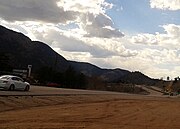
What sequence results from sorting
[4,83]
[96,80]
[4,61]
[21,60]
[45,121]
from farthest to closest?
[21,60] → [96,80] → [4,61] → [4,83] → [45,121]

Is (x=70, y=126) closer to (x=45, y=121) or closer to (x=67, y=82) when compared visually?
(x=45, y=121)

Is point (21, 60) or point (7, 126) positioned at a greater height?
point (21, 60)

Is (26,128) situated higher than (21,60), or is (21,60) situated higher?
(21,60)

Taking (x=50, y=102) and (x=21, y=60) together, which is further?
(x=21, y=60)

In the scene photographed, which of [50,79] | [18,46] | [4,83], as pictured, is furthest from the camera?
[18,46]

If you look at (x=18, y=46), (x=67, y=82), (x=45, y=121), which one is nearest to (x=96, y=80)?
(x=67, y=82)

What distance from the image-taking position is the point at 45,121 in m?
19.9

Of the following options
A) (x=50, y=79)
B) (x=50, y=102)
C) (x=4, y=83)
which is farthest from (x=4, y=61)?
(x=50, y=102)

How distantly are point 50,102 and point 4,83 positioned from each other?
890 cm

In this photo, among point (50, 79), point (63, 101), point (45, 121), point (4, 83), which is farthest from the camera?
point (50, 79)

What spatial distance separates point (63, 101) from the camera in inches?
1471

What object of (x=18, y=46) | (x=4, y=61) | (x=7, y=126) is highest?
(x=18, y=46)

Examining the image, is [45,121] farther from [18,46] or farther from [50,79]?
[18,46]

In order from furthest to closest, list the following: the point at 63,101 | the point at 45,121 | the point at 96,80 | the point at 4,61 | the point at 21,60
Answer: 1. the point at 21,60
2. the point at 96,80
3. the point at 4,61
4. the point at 63,101
5. the point at 45,121
